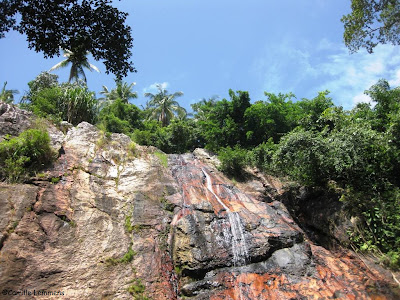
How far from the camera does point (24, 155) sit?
992 cm

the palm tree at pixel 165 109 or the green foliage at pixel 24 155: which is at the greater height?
the palm tree at pixel 165 109

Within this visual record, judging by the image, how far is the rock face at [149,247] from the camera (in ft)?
23.2

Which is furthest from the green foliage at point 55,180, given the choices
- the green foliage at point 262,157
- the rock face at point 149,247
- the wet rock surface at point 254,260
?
the green foliage at point 262,157

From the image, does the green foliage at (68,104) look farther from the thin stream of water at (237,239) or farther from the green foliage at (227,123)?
the thin stream of water at (237,239)

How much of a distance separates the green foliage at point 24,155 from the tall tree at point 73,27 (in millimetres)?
5117

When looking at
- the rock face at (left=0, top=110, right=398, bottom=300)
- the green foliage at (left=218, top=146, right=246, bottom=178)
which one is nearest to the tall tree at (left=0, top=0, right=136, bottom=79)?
the rock face at (left=0, top=110, right=398, bottom=300)

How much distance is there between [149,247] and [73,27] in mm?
6426

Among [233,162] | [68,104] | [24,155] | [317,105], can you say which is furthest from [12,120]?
Answer: [317,105]

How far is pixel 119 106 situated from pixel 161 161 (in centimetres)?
1224

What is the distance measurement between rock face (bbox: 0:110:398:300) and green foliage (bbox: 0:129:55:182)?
462 mm

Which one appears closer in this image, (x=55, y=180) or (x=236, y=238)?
(x=236, y=238)

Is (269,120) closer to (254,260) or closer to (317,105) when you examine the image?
(317,105)

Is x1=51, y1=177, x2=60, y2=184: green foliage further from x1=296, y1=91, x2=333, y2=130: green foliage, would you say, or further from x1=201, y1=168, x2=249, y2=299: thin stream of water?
x1=296, y1=91, x2=333, y2=130: green foliage

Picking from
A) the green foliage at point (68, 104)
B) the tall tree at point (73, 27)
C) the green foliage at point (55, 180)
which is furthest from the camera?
the green foliage at point (68, 104)
